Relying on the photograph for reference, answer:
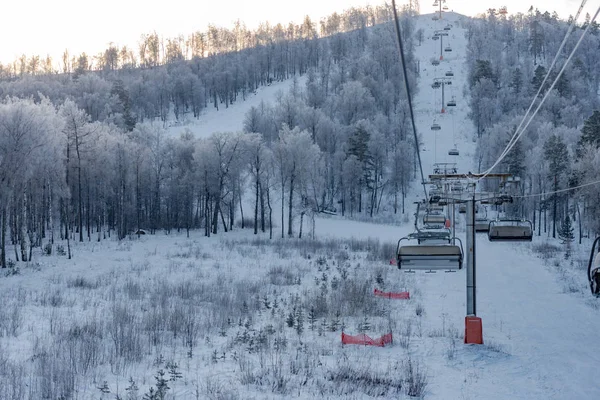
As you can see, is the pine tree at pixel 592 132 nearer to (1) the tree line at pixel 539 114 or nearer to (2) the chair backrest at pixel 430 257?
(1) the tree line at pixel 539 114

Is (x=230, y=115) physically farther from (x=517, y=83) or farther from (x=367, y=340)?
(x=367, y=340)

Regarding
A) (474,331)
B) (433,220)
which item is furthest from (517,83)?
(474,331)

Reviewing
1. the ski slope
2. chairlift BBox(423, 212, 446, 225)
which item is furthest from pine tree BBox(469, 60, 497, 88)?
chairlift BBox(423, 212, 446, 225)

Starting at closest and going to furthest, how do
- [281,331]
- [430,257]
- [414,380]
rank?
[414,380] → [430,257] → [281,331]

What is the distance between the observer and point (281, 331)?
13.8 meters

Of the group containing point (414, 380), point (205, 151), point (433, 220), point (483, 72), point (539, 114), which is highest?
point (483, 72)

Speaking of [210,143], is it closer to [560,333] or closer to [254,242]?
[254,242]

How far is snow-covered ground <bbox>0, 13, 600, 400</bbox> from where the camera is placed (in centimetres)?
985

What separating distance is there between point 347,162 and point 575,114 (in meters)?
43.5

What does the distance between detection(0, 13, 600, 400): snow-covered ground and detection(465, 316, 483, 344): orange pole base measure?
0.32 meters

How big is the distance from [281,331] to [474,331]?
4.86 meters

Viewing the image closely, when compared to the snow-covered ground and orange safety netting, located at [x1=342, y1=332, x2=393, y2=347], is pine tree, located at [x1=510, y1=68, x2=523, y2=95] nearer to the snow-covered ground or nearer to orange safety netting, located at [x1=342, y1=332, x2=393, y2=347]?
the snow-covered ground

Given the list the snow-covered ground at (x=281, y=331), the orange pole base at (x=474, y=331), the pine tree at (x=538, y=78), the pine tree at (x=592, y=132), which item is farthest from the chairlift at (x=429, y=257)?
the pine tree at (x=538, y=78)

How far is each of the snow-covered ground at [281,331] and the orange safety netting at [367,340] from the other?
11.5 inches
